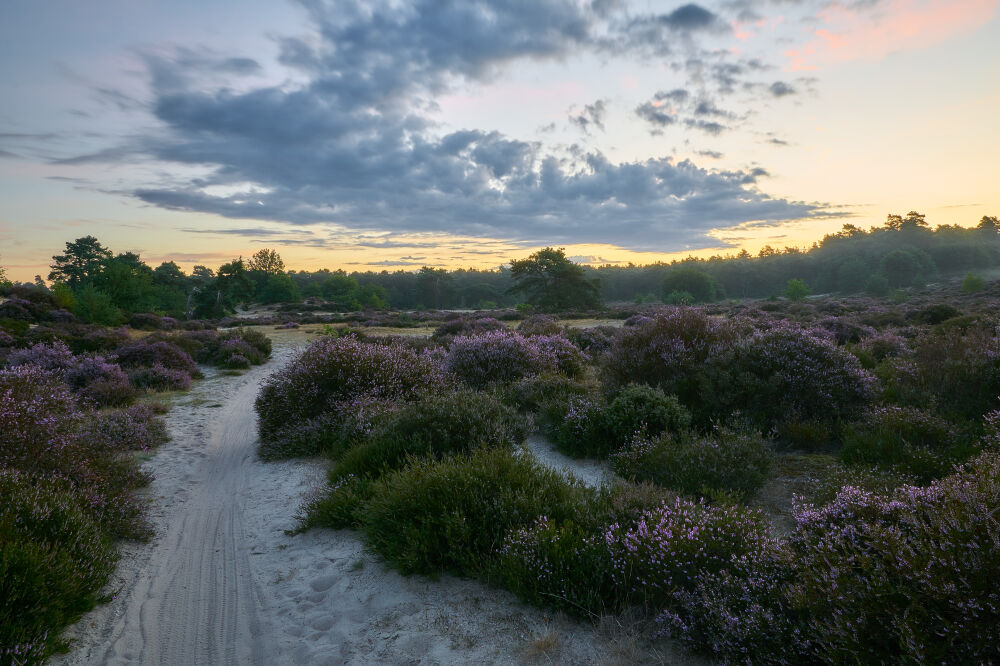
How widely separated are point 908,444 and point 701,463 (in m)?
2.18

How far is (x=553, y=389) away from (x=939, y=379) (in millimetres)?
6083

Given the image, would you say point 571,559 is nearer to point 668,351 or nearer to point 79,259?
point 668,351

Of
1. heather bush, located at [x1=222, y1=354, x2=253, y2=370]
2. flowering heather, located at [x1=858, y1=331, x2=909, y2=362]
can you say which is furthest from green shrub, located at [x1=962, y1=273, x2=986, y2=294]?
heather bush, located at [x1=222, y1=354, x2=253, y2=370]

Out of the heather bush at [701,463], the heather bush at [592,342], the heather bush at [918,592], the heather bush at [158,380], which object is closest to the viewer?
the heather bush at [918,592]

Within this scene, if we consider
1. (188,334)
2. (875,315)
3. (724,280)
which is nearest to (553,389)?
(875,315)

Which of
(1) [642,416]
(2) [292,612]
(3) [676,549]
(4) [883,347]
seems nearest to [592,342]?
(4) [883,347]

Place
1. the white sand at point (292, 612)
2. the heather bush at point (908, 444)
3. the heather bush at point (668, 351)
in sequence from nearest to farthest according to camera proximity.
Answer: the white sand at point (292, 612), the heather bush at point (908, 444), the heather bush at point (668, 351)

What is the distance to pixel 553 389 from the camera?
31.8 feet

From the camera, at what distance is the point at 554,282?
136 ft

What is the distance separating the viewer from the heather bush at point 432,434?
6.43 metres

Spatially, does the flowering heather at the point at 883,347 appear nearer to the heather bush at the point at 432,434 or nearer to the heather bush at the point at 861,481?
the heather bush at the point at 861,481

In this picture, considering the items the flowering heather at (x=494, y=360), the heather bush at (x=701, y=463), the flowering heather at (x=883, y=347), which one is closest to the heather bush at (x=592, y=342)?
the flowering heather at (x=494, y=360)

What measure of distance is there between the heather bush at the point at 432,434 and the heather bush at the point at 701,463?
1739mm

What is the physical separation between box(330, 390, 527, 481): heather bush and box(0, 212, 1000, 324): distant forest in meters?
28.8
